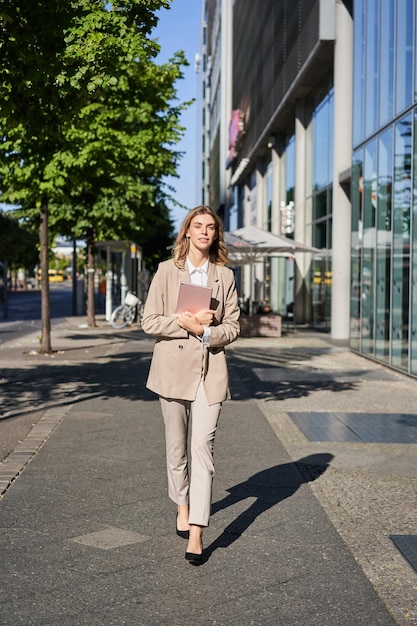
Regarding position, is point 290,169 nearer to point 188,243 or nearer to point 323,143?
point 323,143

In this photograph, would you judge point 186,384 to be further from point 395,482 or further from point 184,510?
point 395,482

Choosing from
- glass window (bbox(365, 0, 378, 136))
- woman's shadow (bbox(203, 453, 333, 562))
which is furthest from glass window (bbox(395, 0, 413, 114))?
woman's shadow (bbox(203, 453, 333, 562))

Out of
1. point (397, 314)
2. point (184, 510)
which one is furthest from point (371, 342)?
point (184, 510)

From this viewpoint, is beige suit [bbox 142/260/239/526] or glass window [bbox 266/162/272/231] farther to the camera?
glass window [bbox 266/162/272/231]

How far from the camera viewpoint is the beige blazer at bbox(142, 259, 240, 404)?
15.7 ft

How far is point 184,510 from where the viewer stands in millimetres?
5059

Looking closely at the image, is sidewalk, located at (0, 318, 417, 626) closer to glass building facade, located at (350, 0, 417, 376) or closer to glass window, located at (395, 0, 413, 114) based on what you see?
glass building facade, located at (350, 0, 417, 376)

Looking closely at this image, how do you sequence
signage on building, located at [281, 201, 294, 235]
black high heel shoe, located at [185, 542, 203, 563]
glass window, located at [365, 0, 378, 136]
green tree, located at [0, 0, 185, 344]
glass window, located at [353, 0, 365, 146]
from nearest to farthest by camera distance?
black high heel shoe, located at [185, 542, 203, 563] < green tree, located at [0, 0, 185, 344] < glass window, located at [365, 0, 378, 136] < glass window, located at [353, 0, 365, 146] < signage on building, located at [281, 201, 294, 235]

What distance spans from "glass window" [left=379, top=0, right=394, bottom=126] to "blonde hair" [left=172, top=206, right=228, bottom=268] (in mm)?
11583

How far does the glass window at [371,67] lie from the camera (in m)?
17.4

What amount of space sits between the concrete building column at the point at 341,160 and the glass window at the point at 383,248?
6002mm

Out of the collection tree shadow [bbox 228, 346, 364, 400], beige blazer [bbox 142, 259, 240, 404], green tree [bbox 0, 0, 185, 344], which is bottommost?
tree shadow [bbox 228, 346, 364, 400]

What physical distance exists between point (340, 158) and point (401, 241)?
8.93 m

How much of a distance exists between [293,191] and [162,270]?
29.8 m
